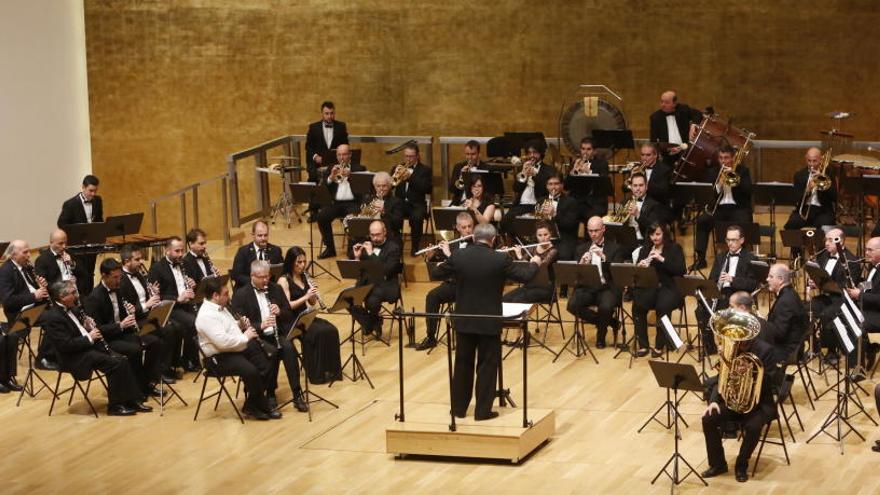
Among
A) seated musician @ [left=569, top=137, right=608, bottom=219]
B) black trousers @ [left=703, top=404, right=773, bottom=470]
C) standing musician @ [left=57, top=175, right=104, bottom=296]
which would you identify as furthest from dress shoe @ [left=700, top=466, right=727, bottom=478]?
standing musician @ [left=57, top=175, right=104, bottom=296]

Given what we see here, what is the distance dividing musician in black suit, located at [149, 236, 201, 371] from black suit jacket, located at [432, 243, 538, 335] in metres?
3.10

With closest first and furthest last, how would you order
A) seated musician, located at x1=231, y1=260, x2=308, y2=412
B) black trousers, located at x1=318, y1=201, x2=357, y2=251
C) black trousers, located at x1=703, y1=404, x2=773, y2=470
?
black trousers, located at x1=703, y1=404, x2=773, y2=470, seated musician, located at x1=231, y1=260, x2=308, y2=412, black trousers, located at x1=318, y1=201, x2=357, y2=251

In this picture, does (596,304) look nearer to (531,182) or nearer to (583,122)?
Result: (531,182)

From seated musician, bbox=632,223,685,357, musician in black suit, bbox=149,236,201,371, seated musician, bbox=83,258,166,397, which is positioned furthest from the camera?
seated musician, bbox=632,223,685,357

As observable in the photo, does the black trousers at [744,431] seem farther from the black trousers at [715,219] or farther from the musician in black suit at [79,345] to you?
the black trousers at [715,219]

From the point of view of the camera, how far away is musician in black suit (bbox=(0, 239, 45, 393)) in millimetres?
Answer: 11016

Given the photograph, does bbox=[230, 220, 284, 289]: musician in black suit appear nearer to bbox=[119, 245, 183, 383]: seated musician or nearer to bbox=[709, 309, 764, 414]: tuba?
bbox=[119, 245, 183, 383]: seated musician

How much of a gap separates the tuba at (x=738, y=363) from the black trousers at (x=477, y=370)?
4.69 feet

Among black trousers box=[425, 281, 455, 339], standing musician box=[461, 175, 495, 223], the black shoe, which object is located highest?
standing musician box=[461, 175, 495, 223]

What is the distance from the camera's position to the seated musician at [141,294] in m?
10.8

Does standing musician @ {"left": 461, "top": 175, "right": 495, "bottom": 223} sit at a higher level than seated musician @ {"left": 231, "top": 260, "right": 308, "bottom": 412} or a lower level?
higher

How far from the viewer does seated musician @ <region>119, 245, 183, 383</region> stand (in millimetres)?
10820

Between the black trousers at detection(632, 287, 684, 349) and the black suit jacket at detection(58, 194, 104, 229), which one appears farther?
the black suit jacket at detection(58, 194, 104, 229)

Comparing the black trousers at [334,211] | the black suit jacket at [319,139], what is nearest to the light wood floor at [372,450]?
the black trousers at [334,211]
